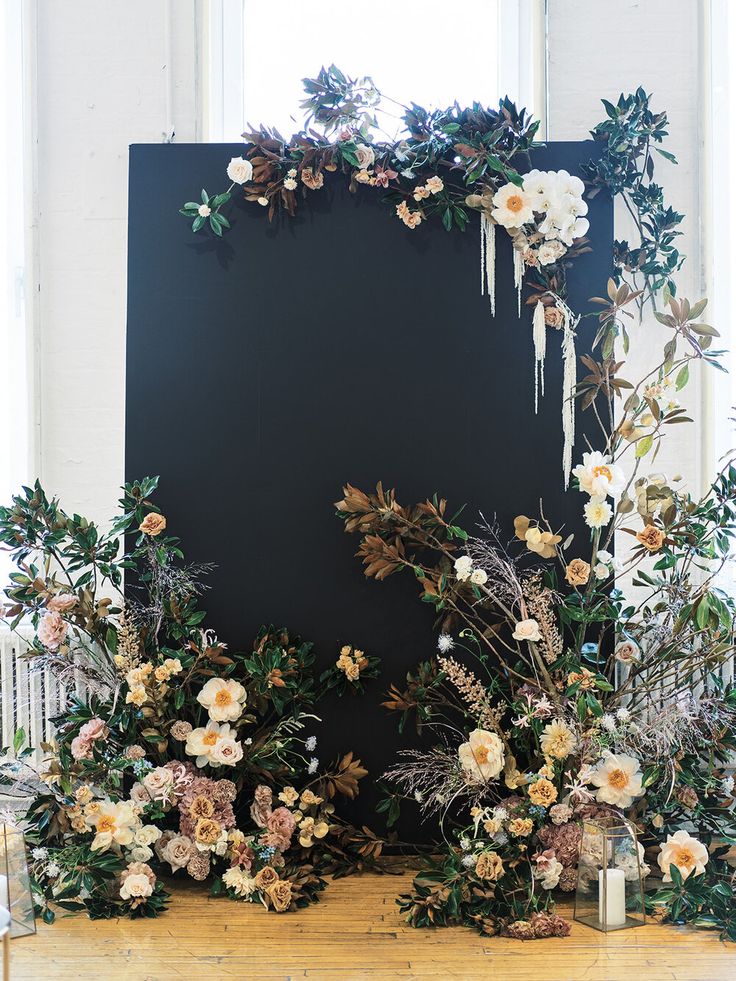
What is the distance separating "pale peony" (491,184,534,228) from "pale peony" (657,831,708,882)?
1.78 metres

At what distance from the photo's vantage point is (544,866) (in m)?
2.36

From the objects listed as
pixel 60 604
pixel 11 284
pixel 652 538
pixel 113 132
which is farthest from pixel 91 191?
pixel 652 538

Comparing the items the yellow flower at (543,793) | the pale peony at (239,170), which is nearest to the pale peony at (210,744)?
the yellow flower at (543,793)

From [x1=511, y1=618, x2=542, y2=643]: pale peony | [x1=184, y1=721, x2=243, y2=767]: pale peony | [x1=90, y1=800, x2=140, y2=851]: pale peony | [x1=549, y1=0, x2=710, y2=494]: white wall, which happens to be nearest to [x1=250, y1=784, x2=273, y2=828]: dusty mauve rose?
[x1=184, y1=721, x2=243, y2=767]: pale peony

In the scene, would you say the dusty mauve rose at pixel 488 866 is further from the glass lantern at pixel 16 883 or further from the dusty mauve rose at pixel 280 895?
the glass lantern at pixel 16 883

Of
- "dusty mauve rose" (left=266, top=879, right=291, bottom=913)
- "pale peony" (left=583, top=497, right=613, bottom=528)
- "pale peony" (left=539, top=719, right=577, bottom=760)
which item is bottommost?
"dusty mauve rose" (left=266, top=879, right=291, bottom=913)

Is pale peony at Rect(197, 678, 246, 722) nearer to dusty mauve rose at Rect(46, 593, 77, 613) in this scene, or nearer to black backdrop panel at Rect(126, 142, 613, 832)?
black backdrop panel at Rect(126, 142, 613, 832)

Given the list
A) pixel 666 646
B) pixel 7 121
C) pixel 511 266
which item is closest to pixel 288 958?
pixel 666 646

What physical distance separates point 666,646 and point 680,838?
20.3 inches

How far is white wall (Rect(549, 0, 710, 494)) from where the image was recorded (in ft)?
9.78

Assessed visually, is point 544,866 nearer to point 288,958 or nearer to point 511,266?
point 288,958

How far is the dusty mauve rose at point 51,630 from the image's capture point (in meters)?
2.54

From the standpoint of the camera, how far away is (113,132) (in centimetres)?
304

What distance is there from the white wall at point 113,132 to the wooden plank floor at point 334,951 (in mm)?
1377
